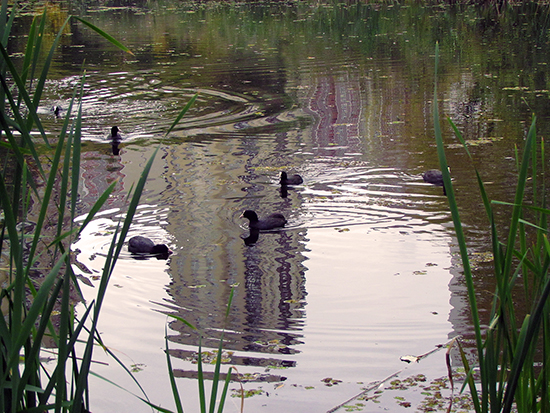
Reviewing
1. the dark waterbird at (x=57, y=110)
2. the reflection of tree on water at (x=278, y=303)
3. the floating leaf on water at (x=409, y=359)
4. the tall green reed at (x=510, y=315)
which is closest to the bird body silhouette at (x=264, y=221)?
the reflection of tree on water at (x=278, y=303)

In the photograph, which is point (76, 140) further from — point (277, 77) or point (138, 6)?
point (138, 6)

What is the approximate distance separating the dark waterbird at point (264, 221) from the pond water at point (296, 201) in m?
0.10

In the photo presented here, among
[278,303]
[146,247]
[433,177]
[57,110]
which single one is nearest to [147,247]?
[146,247]

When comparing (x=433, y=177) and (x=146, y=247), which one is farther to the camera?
(x=433, y=177)

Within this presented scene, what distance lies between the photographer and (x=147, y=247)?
588cm

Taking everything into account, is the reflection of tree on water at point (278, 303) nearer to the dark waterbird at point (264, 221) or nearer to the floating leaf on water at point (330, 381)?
the dark waterbird at point (264, 221)

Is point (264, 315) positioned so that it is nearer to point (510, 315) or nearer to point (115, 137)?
point (510, 315)

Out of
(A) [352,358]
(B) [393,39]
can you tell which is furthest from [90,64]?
(A) [352,358]

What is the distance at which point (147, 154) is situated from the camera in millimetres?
9266

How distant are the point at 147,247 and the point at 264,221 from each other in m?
1.14

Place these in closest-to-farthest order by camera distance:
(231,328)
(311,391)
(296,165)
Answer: (311,391)
(231,328)
(296,165)

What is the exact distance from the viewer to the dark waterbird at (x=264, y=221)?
20.9 ft

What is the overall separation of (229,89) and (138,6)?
107 feet

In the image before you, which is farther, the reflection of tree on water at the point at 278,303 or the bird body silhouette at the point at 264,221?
the bird body silhouette at the point at 264,221
